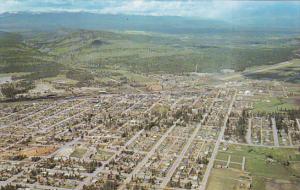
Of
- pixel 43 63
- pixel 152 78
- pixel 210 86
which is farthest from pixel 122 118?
pixel 43 63

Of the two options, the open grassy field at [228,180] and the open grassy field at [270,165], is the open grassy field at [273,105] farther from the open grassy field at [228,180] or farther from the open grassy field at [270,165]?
the open grassy field at [228,180]

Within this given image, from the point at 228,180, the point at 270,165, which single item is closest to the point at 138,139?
the point at 228,180

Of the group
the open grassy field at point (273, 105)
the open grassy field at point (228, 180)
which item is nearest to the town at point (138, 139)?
the open grassy field at point (228, 180)

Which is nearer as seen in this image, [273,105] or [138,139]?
[138,139]

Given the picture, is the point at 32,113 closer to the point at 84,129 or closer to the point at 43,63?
the point at 84,129

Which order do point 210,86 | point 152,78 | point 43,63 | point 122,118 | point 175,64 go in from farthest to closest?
point 175,64 < point 43,63 < point 152,78 < point 210,86 < point 122,118

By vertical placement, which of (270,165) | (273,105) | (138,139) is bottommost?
(270,165)

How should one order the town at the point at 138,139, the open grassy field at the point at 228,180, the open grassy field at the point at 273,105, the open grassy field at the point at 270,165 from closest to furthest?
the open grassy field at the point at 228,180 → the open grassy field at the point at 270,165 → the town at the point at 138,139 → the open grassy field at the point at 273,105

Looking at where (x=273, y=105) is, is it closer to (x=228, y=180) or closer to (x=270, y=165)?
(x=270, y=165)

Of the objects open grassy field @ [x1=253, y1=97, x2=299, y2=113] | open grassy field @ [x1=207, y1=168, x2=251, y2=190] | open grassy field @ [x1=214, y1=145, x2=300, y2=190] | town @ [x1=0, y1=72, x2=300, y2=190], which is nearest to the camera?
open grassy field @ [x1=207, y1=168, x2=251, y2=190]

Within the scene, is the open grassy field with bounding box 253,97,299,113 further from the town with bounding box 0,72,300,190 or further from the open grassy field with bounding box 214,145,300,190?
the open grassy field with bounding box 214,145,300,190

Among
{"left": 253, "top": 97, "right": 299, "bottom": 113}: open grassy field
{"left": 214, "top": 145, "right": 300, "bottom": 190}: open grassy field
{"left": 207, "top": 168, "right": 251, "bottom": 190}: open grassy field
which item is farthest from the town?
{"left": 253, "top": 97, "right": 299, "bottom": 113}: open grassy field
